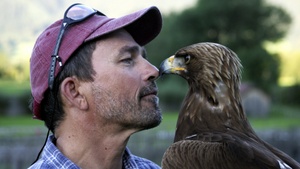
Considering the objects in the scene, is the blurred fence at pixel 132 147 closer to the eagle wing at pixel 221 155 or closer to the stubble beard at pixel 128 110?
the stubble beard at pixel 128 110

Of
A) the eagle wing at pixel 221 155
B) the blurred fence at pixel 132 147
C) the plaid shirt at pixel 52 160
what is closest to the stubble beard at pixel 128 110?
the eagle wing at pixel 221 155

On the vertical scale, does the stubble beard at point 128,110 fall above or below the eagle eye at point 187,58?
below

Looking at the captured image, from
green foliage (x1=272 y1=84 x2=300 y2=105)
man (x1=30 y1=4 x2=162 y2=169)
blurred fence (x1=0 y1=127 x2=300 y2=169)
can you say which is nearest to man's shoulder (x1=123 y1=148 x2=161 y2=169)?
man (x1=30 y1=4 x2=162 y2=169)

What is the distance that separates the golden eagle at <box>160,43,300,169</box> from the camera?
345 centimetres

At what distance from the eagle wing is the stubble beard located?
9.2 inches

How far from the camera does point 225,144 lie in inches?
137

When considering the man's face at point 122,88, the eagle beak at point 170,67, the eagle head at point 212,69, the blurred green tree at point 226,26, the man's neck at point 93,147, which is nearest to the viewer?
the man's face at point 122,88

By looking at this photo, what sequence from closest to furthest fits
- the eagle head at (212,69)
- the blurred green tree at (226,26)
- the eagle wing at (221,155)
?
the eagle wing at (221,155), the eagle head at (212,69), the blurred green tree at (226,26)

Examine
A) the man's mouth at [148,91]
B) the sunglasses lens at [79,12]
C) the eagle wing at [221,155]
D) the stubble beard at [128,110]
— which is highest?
the sunglasses lens at [79,12]

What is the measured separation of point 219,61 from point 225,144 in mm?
564

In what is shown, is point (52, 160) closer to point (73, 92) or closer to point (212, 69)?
point (73, 92)

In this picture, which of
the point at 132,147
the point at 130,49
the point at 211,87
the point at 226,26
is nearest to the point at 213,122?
the point at 211,87

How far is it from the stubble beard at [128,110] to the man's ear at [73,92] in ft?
0.32

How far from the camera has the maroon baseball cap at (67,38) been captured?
141 inches
